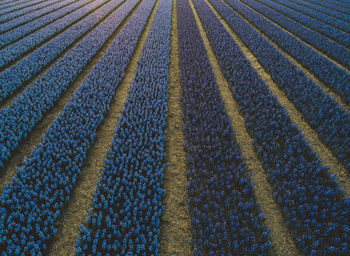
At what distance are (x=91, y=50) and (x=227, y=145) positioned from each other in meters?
11.2

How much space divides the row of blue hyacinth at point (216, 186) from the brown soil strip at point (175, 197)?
21 cm

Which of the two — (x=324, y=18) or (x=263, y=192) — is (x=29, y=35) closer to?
(x=263, y=192)

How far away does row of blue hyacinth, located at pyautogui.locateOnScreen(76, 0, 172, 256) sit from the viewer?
4.27 metres

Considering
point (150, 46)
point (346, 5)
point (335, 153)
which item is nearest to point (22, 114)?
point (150, 46)

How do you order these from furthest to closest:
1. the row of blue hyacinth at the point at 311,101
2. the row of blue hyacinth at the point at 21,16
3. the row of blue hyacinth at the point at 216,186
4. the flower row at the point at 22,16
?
the flower row at the point at 22,16 → the row of blue hyacinth at the point at 21,16 → the row of blue hyacinth at the point at 311,101 → the row of blue hyacinth at the point at 216,186

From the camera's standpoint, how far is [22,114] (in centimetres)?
769

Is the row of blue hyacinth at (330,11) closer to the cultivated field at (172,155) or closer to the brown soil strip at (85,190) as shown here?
the cultivated field at (172,155)

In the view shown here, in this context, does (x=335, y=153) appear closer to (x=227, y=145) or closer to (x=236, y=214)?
(x=227, y=145)

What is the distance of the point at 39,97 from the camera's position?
874 cm

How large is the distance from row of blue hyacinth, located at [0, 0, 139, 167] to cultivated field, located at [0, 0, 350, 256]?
2.6 inches

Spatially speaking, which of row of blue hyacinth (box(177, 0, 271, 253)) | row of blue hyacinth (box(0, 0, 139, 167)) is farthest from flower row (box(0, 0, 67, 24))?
row of blue hyacinth (box(177, 0, 271, 253))

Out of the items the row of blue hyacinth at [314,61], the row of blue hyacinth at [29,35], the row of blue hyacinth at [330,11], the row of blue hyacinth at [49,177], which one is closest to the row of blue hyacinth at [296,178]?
the row of blue hyacinth at [314,61]

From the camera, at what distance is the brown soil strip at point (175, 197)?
4559mm

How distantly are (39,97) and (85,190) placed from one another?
17.6ft
